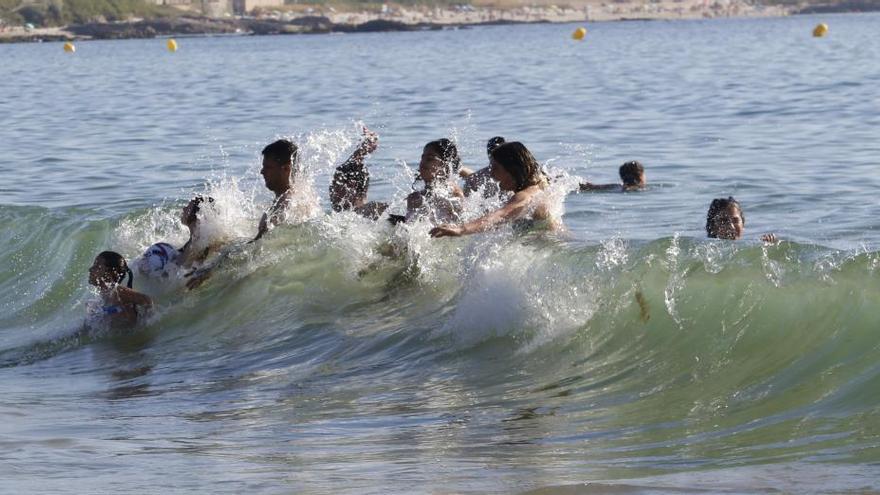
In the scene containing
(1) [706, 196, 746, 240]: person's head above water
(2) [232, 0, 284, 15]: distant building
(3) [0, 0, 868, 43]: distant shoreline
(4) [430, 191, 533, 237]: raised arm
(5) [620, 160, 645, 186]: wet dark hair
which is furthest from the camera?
(2) [232, 0, 284, 15]: distant building

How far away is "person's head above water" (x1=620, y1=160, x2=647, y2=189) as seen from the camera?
15312 millimetres

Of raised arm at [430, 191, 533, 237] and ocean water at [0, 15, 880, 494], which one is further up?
raised arm at [430, 191, 533, 237]

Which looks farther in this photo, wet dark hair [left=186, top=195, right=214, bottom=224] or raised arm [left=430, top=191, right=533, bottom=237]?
wet dark hair [left=186, top=195, right=214, bottom=224]

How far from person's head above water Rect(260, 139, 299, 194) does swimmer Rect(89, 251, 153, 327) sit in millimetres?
1279

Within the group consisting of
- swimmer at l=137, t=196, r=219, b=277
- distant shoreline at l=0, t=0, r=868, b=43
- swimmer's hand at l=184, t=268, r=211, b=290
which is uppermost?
swimmer at l=137, t=196, r=219, b=277

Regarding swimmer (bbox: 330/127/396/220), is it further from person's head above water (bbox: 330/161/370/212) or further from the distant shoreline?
the distant shoreline

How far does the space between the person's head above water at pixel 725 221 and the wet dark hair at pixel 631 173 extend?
5.13 meters

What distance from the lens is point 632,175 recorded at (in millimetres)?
15367

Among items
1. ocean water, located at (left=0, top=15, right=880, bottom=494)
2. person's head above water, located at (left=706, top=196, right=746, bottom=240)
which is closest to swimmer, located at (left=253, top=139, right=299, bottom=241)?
ocean water, located at (left=0, top=15, right=880, bottom=494)

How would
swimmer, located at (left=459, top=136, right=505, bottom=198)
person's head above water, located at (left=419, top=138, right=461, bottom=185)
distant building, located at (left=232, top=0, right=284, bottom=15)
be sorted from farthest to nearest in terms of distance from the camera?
distant building, located at (left=232, top=0, right=284, bottom=15), swimmer, located at (left=459, top=136, right=505, bottom=198), person's head above water, located at (left=419, top=138, right=461, bottom=185)

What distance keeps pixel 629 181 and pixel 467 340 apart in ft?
22.8

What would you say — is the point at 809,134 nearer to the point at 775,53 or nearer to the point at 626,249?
the point at 626,249

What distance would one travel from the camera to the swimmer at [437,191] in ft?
34.0

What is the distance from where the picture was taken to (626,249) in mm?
9039
